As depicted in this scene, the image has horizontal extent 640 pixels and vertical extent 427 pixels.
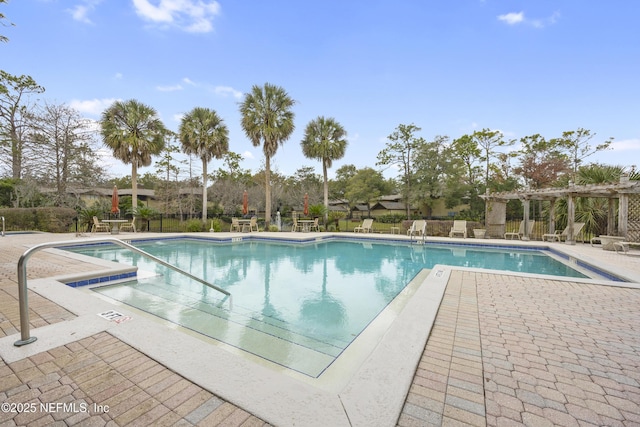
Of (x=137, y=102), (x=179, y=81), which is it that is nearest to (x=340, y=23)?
(x=179, y=81)

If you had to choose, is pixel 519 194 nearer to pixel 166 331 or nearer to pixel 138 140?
pixel 166 331

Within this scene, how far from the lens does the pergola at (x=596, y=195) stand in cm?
945

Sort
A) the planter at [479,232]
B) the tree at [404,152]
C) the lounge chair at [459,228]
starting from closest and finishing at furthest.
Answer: the planter at [479,232] → the lounge chair at [459,228] → the tree at [404,152]

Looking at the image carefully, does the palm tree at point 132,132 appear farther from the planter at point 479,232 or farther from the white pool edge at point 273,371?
the planter at point 479,232

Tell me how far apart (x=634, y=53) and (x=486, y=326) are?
16717mm

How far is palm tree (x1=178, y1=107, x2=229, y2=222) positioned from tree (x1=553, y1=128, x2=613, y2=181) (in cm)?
2744

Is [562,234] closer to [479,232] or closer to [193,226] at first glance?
[479,232]

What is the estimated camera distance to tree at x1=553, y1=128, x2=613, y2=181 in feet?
78.9

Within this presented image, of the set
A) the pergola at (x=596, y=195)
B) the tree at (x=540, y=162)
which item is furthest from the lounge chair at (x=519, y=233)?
the tree at (x=540, y=162)

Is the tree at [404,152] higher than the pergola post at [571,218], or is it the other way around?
the tree at [404,152]

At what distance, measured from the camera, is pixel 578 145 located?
967 inches

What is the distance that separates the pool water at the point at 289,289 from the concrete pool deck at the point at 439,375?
107 cm

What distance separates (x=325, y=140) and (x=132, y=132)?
11.7 metres

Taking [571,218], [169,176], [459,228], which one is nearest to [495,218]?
[459,228]
